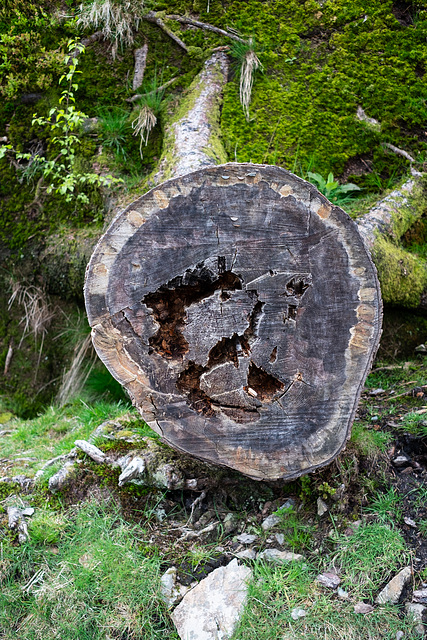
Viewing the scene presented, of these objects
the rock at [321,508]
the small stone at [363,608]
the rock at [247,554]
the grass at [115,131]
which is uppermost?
the grass at [115,131]

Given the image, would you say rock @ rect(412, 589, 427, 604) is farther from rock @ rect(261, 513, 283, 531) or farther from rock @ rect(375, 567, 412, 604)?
rock @ rect(261, 513, 283, 531)

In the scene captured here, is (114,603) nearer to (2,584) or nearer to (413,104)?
(2,584)

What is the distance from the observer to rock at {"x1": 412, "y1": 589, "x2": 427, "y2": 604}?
1941mm

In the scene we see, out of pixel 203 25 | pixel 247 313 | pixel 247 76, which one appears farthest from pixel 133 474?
pixel 203 25

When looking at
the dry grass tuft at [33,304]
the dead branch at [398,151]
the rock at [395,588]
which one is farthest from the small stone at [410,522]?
the dry grass tuft at [33,304]

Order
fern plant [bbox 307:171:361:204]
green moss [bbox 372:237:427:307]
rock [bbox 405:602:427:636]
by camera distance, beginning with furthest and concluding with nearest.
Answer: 1. fern plant [bbox 307:171:361:204]
2. green moss [bbox 372:237:427:307]
3. rock [bbox 405:602:427:636]

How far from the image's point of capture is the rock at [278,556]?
2.16 m

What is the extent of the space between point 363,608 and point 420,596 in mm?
240

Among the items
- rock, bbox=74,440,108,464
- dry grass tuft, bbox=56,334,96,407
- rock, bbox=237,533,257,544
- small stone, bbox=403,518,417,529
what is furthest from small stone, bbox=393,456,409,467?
dry grass tuft, bbox=56,334,96,407

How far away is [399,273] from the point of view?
134 inches

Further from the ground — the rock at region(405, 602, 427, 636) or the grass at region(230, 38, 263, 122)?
the grass at region(230, 38, 263, 122)

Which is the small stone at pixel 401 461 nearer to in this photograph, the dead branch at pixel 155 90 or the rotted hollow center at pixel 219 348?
the rotted hollow center at pixel 219 348

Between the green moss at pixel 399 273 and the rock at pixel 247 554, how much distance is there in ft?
6.48

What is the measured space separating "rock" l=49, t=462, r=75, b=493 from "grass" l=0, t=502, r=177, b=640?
202 millimetres
